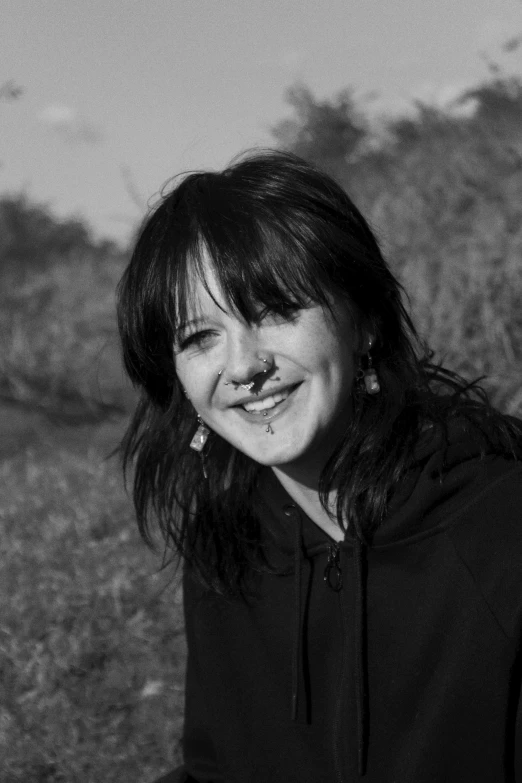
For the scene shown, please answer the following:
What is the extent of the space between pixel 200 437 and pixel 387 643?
722 mm

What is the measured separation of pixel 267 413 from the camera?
216 cm

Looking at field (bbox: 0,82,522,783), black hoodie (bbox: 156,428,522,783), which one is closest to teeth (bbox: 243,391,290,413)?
black hoodie (bbox: 156,428,522,783)

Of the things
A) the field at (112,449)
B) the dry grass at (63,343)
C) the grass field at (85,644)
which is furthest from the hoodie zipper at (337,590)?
the dry grass at (63,343)

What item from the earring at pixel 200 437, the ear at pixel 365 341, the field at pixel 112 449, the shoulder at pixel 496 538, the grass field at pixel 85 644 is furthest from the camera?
the field at pixel 112 449

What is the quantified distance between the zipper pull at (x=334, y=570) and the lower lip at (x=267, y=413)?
0.35 m

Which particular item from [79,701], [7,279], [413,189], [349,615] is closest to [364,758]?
[349,615]

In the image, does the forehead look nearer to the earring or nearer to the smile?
the smile

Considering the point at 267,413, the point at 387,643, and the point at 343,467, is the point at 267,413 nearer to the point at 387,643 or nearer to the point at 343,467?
the point at 343,467

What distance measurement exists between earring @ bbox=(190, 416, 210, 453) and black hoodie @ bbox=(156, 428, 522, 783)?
19cm

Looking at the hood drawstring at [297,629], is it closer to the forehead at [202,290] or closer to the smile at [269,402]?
the smile at [269,402]

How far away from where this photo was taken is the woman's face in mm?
2104

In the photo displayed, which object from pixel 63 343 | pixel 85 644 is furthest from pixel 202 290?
pixel 63 343

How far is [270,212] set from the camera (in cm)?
213

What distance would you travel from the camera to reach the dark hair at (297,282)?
2.10 metres
